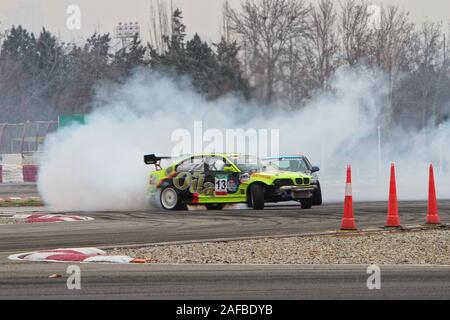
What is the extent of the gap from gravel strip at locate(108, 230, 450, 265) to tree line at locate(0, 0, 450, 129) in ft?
49.8

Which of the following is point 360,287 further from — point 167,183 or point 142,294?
point 167,183

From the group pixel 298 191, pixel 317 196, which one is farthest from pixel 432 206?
pixel 317 196

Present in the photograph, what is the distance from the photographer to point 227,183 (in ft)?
71.8

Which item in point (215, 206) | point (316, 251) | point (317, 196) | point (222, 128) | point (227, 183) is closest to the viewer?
point (316, 251)

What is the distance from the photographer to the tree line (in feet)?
103

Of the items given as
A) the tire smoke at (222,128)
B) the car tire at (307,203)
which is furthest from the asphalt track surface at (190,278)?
the tire smoke at (222,128)

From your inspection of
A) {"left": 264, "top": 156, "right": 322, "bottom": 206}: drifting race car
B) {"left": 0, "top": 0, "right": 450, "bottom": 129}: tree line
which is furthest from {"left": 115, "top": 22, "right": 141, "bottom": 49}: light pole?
{"left": 264, "top": 156, "right": 322, "bottom": 206}: drifting race car

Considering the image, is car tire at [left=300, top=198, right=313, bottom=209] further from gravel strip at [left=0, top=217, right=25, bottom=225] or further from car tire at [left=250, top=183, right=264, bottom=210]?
gravel strip at [left=0, top=217, right=25, bottom=225]

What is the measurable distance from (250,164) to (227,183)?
718 millimetres

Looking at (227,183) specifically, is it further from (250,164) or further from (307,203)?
(307,203)

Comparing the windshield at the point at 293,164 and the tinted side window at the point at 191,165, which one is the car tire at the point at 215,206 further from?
the windshield at the point at 293,164

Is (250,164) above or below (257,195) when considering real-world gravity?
above

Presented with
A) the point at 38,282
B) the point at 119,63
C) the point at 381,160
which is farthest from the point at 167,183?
the point at 119,63

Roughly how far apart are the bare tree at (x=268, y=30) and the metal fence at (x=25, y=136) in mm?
17496
